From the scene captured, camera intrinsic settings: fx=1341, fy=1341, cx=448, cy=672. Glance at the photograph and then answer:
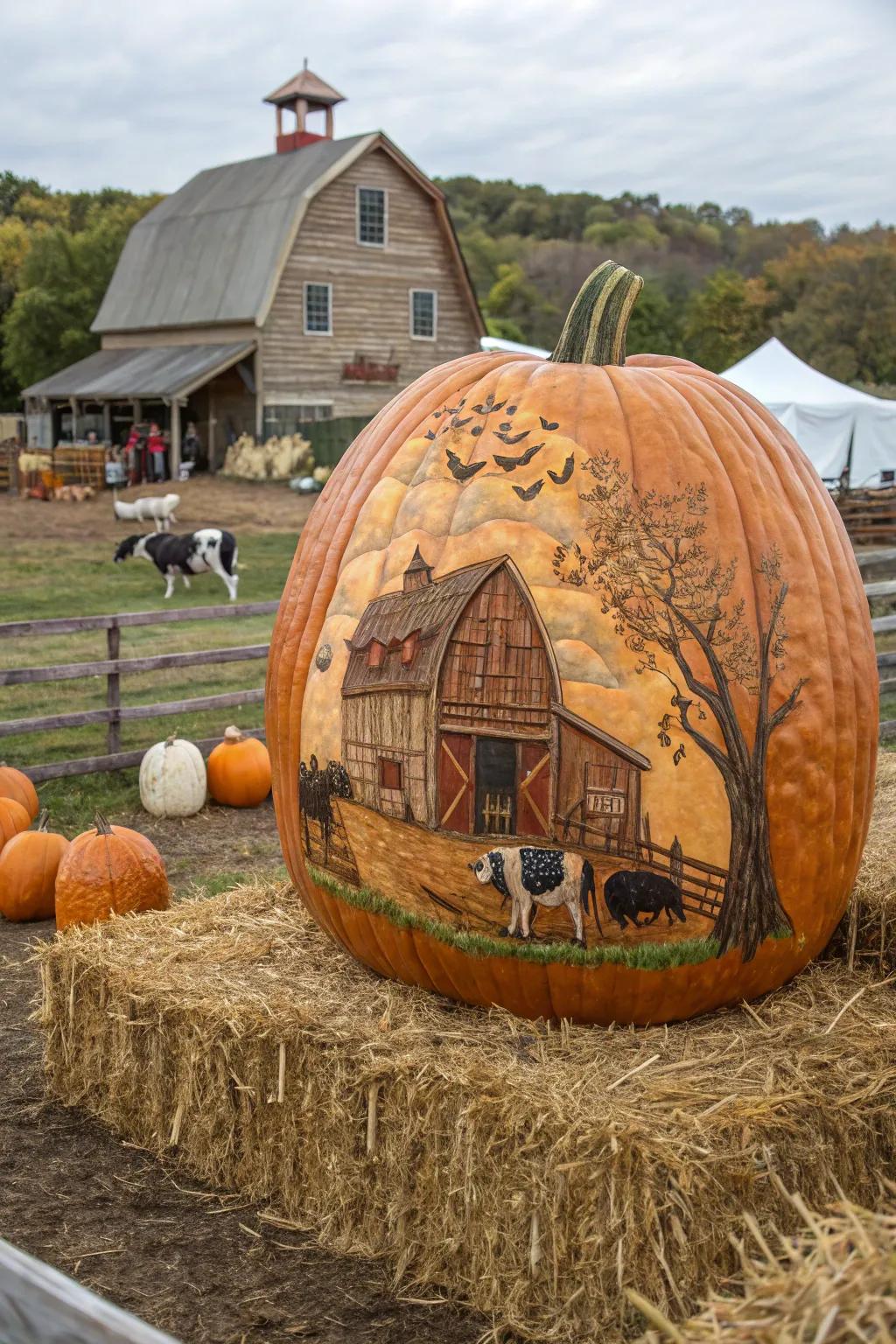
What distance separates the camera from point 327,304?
31.8 meters

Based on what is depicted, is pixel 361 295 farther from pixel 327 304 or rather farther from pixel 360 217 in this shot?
pixel 360 217

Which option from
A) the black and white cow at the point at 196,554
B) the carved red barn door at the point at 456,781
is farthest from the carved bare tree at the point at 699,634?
the black and white cow at the point at 196,554

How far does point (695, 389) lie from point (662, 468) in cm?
40

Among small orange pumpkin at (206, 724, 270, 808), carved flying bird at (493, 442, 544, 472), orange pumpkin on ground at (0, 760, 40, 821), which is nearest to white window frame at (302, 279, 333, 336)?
small orange pumpkin at (206, 724, 270, 808)

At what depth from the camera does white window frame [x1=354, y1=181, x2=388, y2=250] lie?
31672mm

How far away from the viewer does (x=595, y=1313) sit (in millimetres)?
3080

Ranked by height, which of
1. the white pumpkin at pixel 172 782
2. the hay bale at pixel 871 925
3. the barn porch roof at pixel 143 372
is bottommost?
the white pumpkin at pixel 172 782

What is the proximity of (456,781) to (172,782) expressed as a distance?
5047 millimetres

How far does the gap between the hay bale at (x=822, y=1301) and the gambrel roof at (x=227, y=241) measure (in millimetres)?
30174

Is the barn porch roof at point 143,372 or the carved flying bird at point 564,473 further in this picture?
the barn porch roof at point 143,372

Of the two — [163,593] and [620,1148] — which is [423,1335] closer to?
[620,1148]

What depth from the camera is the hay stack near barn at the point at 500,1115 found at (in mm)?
3057

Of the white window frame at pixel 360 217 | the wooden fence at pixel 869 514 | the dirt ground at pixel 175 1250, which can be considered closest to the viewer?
the dirt ground at pixel 175 1250

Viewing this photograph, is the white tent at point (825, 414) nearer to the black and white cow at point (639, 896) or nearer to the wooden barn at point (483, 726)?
the wooden barn at point (483, 726)
